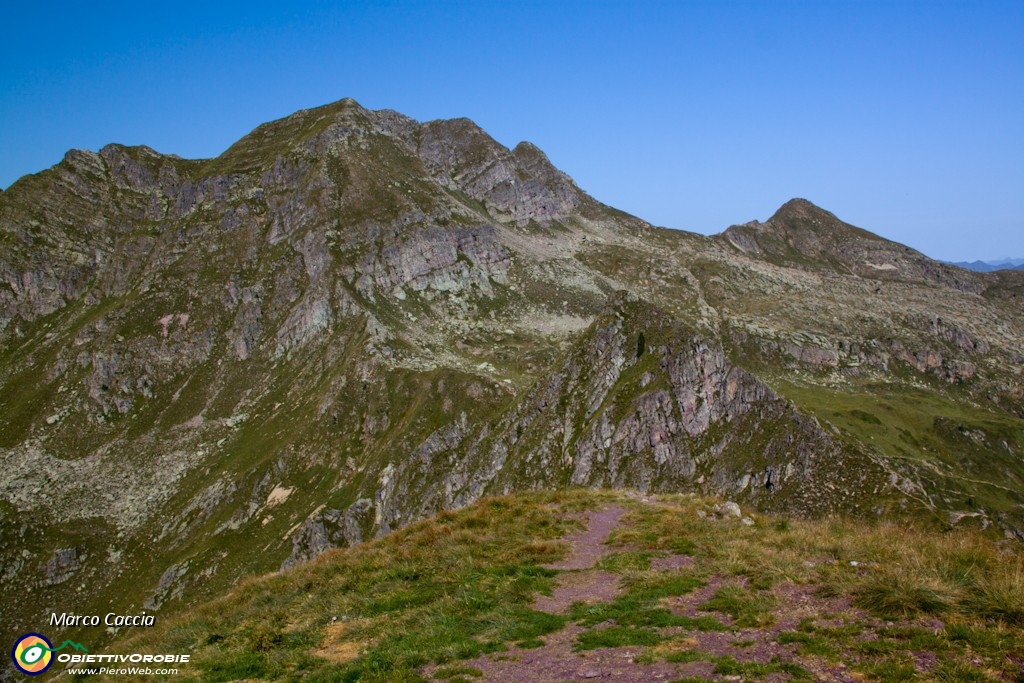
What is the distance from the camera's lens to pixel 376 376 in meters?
115

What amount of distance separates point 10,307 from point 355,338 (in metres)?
109

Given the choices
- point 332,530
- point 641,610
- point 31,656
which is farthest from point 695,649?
point 332,530

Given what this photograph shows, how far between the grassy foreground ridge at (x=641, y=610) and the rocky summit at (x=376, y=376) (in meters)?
37.3

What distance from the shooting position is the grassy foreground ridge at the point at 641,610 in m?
13.0

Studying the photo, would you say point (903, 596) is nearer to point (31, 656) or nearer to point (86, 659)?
point (86, 659)

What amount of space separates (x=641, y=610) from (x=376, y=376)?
103249 millimetres

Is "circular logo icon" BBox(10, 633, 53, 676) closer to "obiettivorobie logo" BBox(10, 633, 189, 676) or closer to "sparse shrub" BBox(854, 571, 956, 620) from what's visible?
"obiettivorobie logo" BBox(10, 633, 189, 676)

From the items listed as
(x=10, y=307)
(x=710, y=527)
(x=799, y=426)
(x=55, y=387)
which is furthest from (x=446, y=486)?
(x=10, y=307)

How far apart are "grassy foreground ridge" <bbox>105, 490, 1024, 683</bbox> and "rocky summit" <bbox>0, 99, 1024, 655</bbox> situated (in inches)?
1470

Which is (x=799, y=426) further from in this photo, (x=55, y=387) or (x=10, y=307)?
(x=10, y=307)

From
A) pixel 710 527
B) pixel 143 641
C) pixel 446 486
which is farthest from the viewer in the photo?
pixel 446 486

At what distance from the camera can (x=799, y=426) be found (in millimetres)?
59562

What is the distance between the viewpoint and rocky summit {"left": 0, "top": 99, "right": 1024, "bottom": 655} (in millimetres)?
66875

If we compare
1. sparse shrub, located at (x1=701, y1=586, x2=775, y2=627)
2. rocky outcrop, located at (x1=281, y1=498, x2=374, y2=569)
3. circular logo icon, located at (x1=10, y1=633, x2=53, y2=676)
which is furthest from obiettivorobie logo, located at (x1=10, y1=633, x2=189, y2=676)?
rocky outcrop, located at (x1=281, y1=498, x2=374, y2=569)
